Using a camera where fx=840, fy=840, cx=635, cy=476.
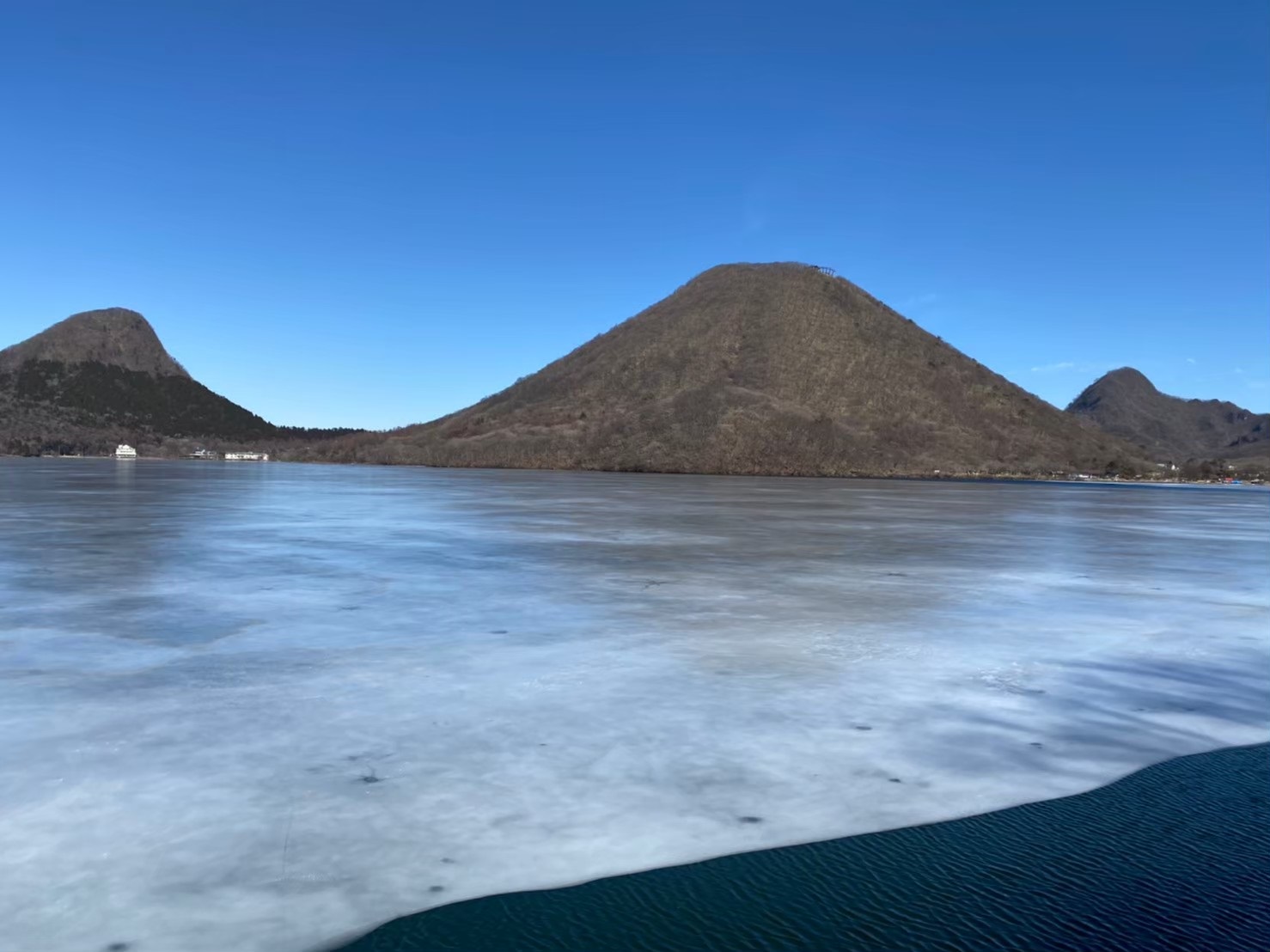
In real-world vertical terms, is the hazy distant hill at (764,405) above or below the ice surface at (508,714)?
above

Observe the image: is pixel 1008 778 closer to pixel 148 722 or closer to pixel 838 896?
pixel 838 896

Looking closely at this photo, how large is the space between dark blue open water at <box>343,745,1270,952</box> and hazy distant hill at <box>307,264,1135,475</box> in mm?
98293

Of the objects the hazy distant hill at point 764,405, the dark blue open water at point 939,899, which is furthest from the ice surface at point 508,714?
the hazy distant hill at point 764,405

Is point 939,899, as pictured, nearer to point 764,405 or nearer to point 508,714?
point 508,714

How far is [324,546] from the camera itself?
1616cm

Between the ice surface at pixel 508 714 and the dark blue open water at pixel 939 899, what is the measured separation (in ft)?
0.61

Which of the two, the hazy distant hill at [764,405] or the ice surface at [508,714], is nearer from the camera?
Answer: the ice surface at [508,714]

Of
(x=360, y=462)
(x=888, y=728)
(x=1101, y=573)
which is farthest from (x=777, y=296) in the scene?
(x=888, y=728)

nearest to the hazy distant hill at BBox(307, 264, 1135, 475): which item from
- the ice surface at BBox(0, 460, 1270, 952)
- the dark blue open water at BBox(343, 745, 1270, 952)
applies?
the ice surface at BBox(0, 460, 1270, 952)

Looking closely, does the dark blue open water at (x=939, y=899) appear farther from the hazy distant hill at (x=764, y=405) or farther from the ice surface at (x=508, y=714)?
the hazy distant hill at (x=764, y=405)

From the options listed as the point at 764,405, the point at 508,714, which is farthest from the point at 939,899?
the point at 764,405

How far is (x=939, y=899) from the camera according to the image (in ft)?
11.7

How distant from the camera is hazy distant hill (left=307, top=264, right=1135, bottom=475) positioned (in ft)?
359

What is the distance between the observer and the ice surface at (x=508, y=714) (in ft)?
12.3
